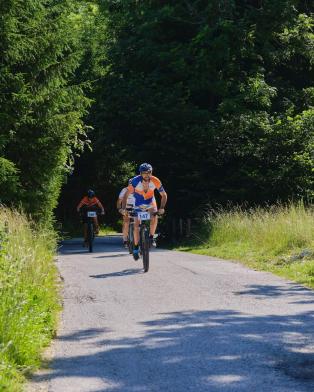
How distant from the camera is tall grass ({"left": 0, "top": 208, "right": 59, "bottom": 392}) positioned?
6.31 metres

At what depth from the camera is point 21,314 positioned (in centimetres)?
748

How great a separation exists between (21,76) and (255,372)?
14.4m

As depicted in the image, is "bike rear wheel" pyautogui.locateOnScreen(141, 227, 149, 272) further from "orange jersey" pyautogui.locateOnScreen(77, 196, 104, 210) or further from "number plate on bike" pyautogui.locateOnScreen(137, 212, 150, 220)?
"orange jersey" pyautogui.locateOnScreen(77, 196, 104, 210)

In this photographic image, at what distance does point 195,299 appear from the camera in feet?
33.7

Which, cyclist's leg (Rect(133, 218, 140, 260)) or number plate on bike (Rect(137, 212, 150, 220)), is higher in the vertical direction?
number plate on bike (Rect(137, 212, 150, 220))

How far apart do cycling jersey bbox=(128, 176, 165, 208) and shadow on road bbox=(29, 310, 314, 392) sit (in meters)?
6.39

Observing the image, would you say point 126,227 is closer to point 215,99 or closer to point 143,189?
point 143,189

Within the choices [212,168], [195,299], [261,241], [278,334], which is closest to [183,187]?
[212,168]

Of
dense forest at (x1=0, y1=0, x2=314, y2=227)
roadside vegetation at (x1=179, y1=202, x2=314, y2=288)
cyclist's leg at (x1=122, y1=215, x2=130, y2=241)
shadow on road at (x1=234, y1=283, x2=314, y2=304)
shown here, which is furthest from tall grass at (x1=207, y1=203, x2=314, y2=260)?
shadow on road at (x1=234, y1=283, x2=314, y2=304)

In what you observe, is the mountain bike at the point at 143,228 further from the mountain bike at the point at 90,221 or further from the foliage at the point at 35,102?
the mountain bike at the point at 90,221

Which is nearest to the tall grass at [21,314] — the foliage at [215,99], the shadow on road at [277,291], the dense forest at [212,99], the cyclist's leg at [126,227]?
the shadow on road at [277,291]

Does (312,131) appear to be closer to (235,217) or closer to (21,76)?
(235,217)

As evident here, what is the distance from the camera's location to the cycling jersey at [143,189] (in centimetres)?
1489

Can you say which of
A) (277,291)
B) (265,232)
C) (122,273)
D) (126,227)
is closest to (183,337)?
(277,291)
